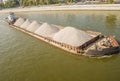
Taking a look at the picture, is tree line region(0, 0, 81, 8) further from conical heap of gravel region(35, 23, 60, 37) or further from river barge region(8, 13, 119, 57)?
river barge region(8, 13, 119, 57)

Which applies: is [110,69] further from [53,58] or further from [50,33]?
[50,33]

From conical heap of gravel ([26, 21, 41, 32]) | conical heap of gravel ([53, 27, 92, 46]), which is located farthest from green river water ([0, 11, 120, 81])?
conical heap of gravel ([26, 21, 41, 32])

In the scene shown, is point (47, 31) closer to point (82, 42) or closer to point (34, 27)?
point (34, 27)

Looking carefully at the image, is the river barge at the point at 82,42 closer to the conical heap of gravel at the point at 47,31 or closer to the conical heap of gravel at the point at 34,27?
the conical heap of gravel at the point at 47,31

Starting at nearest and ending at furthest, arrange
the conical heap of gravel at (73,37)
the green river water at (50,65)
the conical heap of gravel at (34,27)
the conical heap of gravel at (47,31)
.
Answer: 1. the green river water at (50,65)
2. the conical heap of gravel at (73,37)
3. the conical heap of gravel at (47,31)
4. the conical heap of gravel at (34,27)

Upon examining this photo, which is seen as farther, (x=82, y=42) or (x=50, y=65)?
(x=82, y=42)

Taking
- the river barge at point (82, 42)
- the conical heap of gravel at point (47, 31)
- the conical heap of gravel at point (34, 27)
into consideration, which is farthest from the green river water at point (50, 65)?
the conical heap of gravel at point (34, 27)

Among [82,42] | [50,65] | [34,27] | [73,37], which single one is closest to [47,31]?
[34,27]

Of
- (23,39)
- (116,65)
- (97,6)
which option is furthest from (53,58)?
(97,6)
